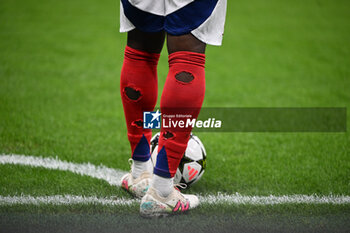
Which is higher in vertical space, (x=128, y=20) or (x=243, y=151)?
(x=128, y=20)

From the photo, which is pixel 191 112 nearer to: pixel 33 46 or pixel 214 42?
pixel 214 42

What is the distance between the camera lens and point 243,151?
326 cm

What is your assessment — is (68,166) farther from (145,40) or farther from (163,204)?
(145,40)

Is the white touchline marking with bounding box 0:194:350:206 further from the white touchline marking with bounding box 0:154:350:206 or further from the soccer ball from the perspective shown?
the soccer ball

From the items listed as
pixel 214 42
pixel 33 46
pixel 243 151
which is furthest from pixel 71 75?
pixel 214 42

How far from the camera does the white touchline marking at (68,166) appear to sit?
8.76 feet

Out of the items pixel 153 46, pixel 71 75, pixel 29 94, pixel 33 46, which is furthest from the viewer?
pixel 33 46

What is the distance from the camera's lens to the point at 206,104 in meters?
4.52

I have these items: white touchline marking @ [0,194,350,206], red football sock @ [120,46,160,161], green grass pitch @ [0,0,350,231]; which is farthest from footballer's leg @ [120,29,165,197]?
green grass pitch @ [0,0,350,231]

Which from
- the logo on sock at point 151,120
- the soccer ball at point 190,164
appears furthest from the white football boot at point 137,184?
the logo on sock at point 151,120

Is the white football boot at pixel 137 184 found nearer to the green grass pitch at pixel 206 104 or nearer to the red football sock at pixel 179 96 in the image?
the green grass pitch at pixel 206 104

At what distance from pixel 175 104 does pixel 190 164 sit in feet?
2.03

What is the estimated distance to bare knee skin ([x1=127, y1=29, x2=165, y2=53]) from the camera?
7.05 feet

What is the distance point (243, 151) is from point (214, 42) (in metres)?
1.49
